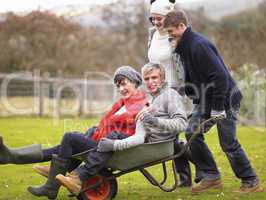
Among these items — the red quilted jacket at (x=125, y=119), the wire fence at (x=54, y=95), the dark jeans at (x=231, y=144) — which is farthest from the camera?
the wire fence at (x=54, y=95)

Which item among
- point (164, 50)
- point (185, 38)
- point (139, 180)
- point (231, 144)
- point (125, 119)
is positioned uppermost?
point (185, 38)

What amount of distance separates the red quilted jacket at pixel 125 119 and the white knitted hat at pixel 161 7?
78 cm

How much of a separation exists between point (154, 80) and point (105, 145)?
752 millimetres

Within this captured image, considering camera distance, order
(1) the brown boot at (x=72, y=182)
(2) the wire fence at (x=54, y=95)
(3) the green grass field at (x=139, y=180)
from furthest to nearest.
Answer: (2) the wire fence at (x=54, y=95)
(3) the green grass field at (x=139, y=180)
(1) the brown boot at (x=72, y=182)

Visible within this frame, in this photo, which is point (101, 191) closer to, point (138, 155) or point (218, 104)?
point (138, 155)

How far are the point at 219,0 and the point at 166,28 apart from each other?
97.5 feet

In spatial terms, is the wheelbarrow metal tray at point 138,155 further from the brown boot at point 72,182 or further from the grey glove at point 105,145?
the brown boot at point 72,182

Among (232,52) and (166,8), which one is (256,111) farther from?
(166,8)

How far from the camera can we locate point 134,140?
501cm

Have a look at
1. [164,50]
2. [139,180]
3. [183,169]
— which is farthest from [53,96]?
[164,50]

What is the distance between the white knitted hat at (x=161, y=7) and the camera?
561 centimetres

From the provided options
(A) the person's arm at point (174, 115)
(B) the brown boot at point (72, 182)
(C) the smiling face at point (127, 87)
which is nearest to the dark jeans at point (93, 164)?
(B) the brown boot at point (72, 182)

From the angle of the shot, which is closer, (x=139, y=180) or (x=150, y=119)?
(x=150, y=119)

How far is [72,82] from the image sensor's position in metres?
19.4
